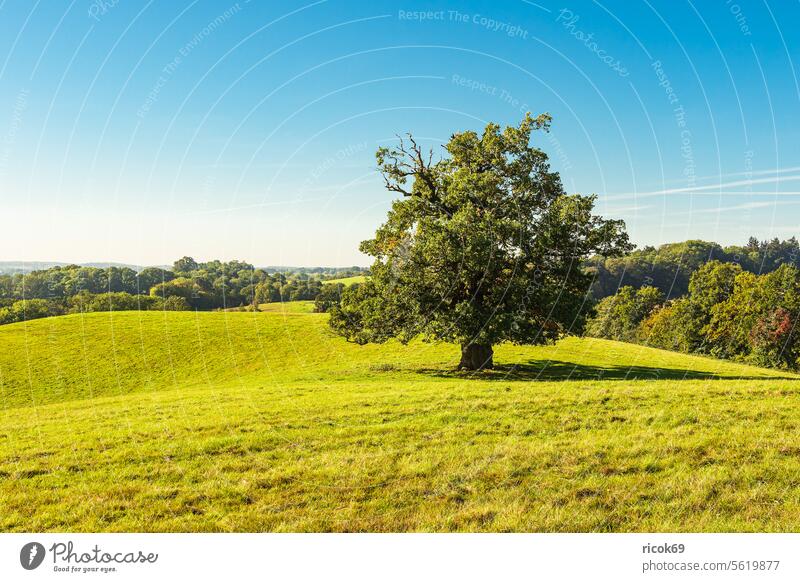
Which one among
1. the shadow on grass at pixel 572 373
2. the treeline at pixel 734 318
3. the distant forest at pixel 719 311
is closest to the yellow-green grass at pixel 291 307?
the treeline at pixel 734 318

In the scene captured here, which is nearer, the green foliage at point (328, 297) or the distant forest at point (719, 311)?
the green foliage at point (328, 297)

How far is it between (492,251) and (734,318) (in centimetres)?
6308

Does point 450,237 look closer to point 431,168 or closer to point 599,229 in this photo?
point 431,168

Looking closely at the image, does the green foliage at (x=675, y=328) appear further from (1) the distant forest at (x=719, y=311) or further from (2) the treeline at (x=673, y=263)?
(2) the treeline at (x=673, y=263)

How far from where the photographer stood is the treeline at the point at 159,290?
64750mm

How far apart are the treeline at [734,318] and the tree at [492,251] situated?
3377 centimetres

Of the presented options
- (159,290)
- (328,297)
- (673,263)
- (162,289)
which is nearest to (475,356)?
(328,297)

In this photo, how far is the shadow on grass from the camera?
29.1 meters

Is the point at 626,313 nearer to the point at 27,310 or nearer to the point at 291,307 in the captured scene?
the point at 291,307

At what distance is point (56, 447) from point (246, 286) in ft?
198

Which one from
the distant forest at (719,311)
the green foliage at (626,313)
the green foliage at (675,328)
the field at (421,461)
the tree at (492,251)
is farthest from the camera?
→ the green foliage at (626,313)

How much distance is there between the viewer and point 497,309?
27.0 metres

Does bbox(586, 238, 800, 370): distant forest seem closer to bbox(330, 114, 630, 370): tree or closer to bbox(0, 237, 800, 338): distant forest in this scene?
bbox(0, 237, 800, 338): distant forest

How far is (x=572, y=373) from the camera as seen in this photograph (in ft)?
104
